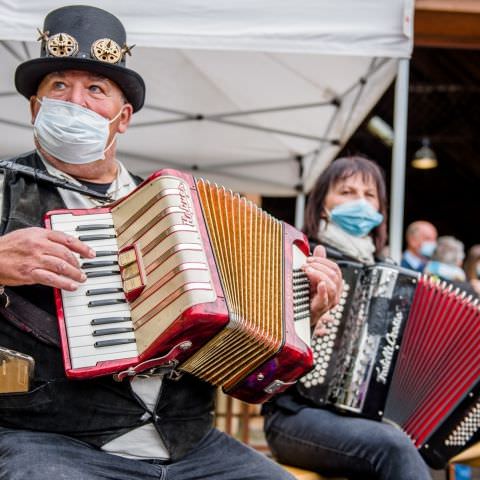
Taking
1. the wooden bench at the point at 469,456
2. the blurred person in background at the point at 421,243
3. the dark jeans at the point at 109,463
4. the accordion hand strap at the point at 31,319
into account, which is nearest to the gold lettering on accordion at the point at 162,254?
the accordion hand strap at the point at 31,319

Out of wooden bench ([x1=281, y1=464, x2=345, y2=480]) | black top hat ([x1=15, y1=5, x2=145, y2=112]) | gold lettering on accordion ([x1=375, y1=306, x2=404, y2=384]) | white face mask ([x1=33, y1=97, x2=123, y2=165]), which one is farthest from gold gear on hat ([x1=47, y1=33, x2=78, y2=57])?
wooden bench ([x1=281, y1=464, x2=345, y2=480])

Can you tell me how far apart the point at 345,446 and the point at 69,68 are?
148cm

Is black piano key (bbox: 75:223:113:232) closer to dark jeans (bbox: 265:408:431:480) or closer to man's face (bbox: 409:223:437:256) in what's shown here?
dark jeans (bbox: 265:408:431:480)

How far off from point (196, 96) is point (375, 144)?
7495 mm

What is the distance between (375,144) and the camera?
37.9ft

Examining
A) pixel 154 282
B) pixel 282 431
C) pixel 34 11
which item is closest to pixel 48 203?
pixel 154 282

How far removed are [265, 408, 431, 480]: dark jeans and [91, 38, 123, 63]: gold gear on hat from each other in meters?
1.34

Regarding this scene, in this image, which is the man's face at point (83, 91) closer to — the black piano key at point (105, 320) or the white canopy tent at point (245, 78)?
the white canopy tent at point (245, 78)

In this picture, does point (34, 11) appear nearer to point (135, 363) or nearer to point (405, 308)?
point (135, 363)

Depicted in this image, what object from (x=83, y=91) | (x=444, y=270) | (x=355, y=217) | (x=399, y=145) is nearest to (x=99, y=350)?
(x=83, y=91)

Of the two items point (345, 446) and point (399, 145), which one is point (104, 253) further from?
point (399, 145)

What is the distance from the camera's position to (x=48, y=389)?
171 cm

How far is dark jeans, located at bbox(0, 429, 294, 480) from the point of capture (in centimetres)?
159

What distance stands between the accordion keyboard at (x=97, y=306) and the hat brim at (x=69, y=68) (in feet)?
1.88
